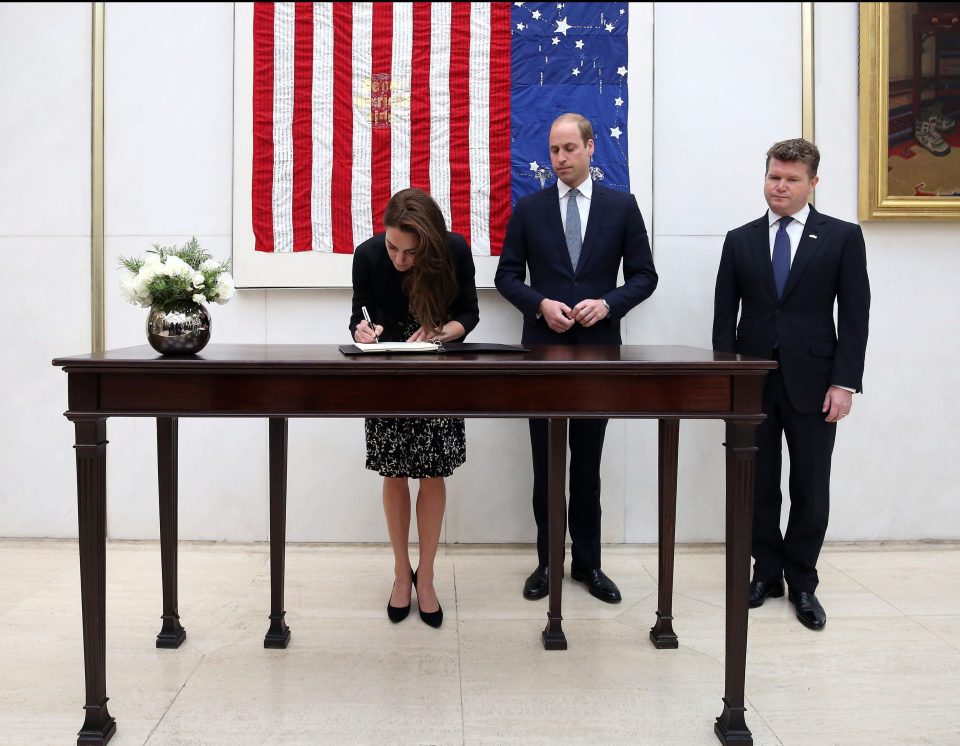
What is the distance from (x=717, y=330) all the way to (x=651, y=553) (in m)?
1.24

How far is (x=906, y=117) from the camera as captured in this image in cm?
399

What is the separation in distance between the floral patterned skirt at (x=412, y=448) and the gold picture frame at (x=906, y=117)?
2430mm

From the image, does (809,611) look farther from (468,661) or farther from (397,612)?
(397,612)

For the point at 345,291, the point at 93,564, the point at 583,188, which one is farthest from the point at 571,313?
the point at 93,564

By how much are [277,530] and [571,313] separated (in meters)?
1.41

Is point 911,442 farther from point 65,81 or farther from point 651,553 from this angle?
point 65,81

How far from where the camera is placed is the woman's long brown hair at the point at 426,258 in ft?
9.46

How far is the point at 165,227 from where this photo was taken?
409cm

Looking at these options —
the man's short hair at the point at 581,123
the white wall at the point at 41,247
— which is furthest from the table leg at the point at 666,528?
the white wall at the point at 41,247

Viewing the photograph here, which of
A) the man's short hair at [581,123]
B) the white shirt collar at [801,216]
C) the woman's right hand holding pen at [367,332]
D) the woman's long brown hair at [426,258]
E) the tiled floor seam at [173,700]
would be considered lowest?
the tiled floor seam at [173,700]

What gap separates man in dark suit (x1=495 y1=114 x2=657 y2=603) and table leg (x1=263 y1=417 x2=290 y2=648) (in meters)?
1.03

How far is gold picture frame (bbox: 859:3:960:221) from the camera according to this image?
3.96 metres

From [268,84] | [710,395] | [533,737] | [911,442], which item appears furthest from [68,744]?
[911,442]

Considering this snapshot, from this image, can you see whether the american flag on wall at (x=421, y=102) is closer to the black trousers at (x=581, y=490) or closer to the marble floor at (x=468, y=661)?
Result: the black trousers at (x=581, y=490)
